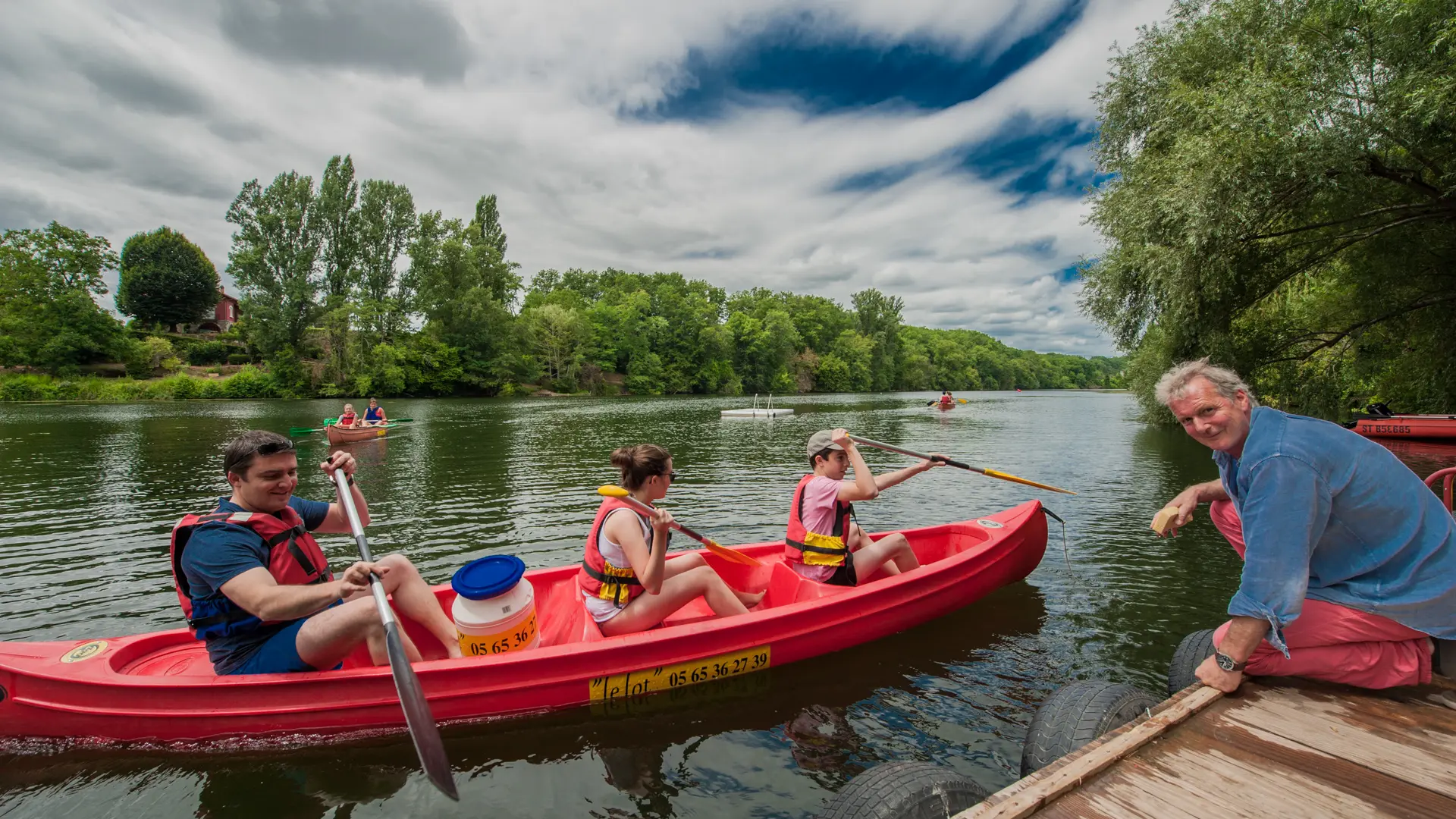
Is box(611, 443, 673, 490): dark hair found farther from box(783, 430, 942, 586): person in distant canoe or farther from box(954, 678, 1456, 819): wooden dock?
box(954, 678, 1456, 819): wooden dock

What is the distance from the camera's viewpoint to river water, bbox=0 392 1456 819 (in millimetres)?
3621

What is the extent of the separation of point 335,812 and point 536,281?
89.4 metres

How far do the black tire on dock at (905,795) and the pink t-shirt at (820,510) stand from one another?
2.94 metres

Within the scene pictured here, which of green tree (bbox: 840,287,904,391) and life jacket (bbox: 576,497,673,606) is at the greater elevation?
green tree (bbox: 840,287,904,391)

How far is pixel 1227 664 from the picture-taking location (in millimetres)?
2770

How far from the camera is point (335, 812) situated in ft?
11.3

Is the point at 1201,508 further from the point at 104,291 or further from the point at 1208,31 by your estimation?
the point at 104,291

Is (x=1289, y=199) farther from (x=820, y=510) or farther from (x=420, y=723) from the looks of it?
(x=420, y=723)

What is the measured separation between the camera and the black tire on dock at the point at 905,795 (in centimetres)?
233

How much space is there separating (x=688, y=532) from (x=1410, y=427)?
22.4 metres

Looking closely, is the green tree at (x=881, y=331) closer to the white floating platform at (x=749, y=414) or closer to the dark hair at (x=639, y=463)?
the white floating platform at (x=749, y=414)

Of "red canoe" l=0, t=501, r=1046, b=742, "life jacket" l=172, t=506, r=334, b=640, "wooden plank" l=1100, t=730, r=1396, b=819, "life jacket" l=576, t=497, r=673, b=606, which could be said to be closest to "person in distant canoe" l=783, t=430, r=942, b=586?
"red canoe" l=0, t=501, r=1046, b=742

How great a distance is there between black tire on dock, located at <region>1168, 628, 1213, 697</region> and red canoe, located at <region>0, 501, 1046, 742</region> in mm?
1939

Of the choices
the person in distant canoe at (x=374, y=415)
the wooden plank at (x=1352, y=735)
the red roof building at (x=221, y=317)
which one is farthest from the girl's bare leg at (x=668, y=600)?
the red roof building at (x=221, y=317)
